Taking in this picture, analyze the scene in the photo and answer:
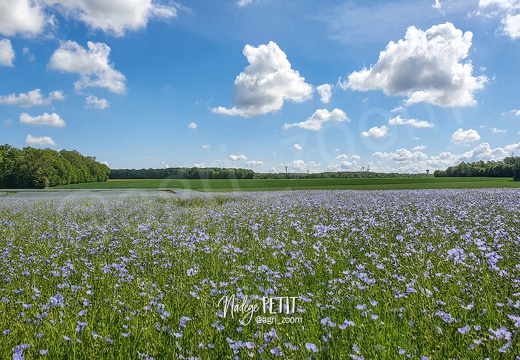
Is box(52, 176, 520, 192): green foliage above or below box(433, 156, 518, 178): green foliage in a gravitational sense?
below

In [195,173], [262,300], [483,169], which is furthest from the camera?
[483,169]

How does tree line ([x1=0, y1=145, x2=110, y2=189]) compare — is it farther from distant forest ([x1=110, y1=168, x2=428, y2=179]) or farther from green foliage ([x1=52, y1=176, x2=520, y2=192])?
distant forest ([x1=110, y1=168, x2=428, y2=179])

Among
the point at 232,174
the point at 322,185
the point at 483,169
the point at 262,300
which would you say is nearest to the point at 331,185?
the point at 322,185

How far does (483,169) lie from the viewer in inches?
3713

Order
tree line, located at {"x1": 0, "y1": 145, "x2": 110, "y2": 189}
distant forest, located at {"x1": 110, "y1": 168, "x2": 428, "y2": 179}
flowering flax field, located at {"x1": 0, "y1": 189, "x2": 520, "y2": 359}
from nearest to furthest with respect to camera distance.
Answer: flowering flax field, located at {"x1": 0, "y1": 189, "x2": 520, "y2": 359} < tree line, located at {"x1": 0, "y1": 145, "x2": 110, "y2": 189} < distant forest, located at {"x1": 110, "y1": 168, "x2": 428, "y2": 179}

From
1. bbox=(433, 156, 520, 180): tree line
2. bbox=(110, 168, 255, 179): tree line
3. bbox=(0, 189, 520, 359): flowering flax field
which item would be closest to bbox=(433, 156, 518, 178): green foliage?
bbox=(433, 156, 520, 180): tree line

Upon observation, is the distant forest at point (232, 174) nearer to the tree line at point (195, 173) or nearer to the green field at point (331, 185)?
the tree line at point (195, 173)

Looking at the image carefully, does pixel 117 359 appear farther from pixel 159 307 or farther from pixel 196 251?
pixel 196 251

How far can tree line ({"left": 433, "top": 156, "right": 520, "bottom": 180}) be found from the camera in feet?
284

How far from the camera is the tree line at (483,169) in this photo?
284 feet

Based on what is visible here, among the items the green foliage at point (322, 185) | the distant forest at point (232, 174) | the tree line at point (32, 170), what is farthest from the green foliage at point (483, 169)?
the tree line at point (32, 170)

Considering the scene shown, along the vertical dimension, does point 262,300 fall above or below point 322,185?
above

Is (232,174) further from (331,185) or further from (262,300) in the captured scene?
(262,300)

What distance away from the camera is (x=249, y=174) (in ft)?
303
